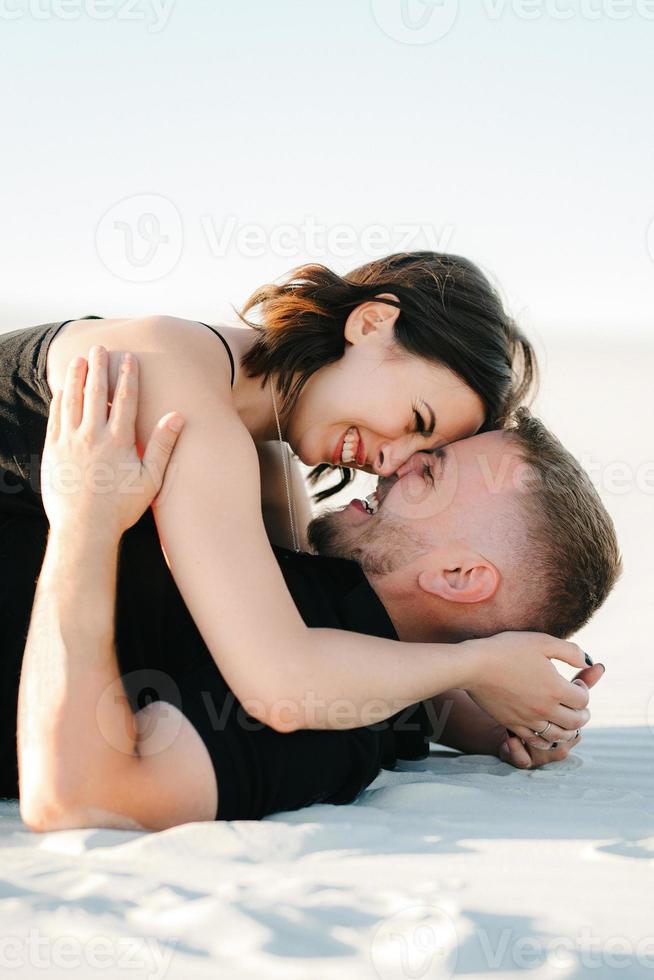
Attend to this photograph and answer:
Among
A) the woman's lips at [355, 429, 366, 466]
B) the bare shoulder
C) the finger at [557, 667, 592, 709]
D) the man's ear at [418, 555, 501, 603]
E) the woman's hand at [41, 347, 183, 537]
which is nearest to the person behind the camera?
the woman's hand at [41, 347, 183, 537]

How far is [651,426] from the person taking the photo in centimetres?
1638

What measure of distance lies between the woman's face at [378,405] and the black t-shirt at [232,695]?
0.45 m

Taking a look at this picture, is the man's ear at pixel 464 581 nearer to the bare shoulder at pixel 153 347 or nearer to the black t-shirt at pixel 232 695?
the black t-shirt at pixel 232 695

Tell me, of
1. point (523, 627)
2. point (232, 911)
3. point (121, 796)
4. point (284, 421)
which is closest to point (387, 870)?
point (232, 911)

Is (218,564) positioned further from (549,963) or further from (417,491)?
(549,963)

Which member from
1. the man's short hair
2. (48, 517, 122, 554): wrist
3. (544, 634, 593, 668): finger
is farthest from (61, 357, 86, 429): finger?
(544, 634, 593, 668): finger

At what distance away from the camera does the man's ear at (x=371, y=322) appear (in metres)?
3.33

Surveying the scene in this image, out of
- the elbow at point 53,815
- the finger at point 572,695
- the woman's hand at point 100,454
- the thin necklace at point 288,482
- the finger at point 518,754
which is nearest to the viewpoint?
the elbow at point 53,815

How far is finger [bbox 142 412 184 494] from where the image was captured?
2.57m

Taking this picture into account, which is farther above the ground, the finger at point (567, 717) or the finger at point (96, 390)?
the finger at point (96, 390)

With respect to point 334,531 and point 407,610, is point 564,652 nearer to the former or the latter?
point 407,610

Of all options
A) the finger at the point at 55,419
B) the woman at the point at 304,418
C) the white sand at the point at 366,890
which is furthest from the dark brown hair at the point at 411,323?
the white sand at the point at 366,890

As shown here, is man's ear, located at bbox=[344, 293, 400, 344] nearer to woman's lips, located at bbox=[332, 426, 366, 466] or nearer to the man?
woman's lips, located at bbox=[332, 426, 366, 466]

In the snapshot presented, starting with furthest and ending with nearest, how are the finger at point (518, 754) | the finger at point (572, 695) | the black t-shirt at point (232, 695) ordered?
the finger at point (518, 754) < the finger at point (572, 695) < the black t-shirt at point (232, 695)
